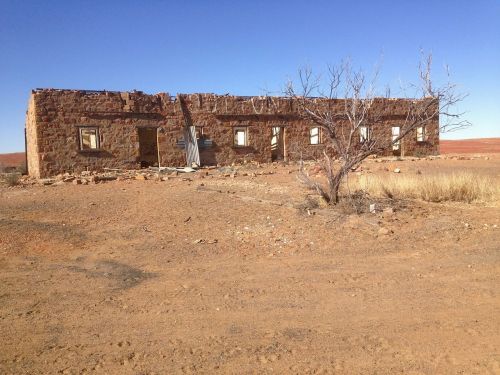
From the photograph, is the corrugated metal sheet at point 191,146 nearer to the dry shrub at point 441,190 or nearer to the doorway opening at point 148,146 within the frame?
the doorway opening at point 148,146

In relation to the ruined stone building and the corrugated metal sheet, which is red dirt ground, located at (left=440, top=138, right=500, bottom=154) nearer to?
the ruined stone building

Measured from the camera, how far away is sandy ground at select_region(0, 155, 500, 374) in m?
3.29

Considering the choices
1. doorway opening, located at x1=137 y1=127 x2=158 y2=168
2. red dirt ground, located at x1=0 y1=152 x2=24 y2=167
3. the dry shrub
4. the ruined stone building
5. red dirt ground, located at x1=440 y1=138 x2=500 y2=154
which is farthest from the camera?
red dirt ground, located at x1=440 y1=138 x2=500 y2=154

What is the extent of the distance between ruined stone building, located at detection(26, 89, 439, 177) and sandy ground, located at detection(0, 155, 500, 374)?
27.1 feet

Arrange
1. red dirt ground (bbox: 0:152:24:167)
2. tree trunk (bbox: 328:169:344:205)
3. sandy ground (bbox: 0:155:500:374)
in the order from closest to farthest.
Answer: sandy ground (bbox: 0:155:500:374)
tree trunk (bbox: 328:169:344:205)
red dirt ground (bbox: 0:152:24:167)

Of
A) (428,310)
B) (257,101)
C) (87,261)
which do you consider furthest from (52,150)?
(428,310)

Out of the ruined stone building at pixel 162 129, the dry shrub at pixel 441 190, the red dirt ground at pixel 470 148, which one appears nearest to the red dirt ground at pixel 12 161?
the ruined stone building at pixel 162 129

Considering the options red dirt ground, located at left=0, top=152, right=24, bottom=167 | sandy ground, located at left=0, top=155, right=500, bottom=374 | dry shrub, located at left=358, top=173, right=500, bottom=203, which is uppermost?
red dirt ground, located at left=0, top=152, right=24, bottom=167

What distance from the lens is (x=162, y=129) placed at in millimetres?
18469

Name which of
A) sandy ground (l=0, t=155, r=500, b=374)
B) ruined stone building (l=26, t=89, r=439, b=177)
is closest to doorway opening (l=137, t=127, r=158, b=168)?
ruined stone building (l=26, t=89, r=439, b=177)

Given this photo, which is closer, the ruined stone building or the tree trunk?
the tree trunk

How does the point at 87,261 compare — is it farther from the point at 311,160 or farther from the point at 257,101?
the point at 311,160

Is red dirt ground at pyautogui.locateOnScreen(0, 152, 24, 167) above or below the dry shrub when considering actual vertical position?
above

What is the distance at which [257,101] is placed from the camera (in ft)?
64.8
